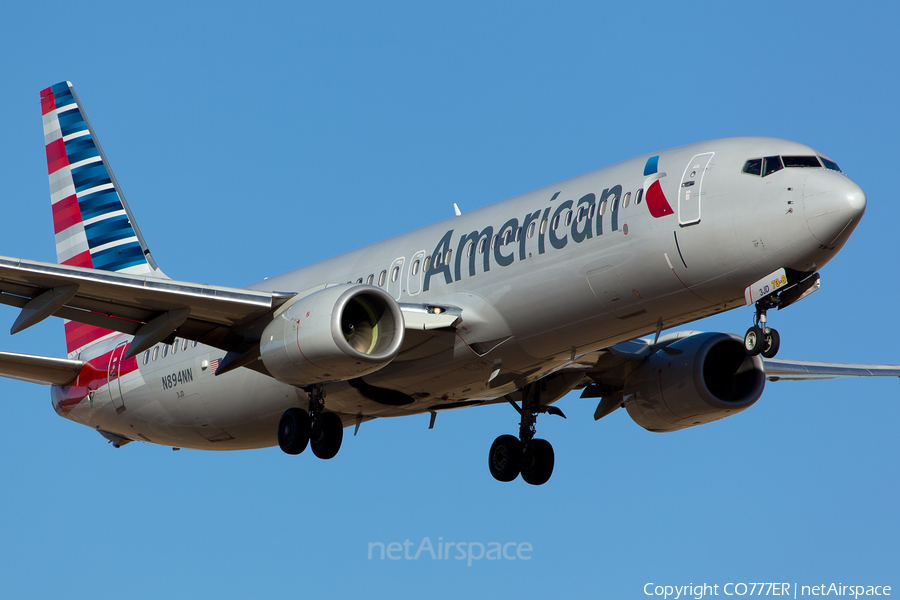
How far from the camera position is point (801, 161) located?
19.4 meters

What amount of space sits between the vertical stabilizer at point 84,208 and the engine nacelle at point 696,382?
49.5ft

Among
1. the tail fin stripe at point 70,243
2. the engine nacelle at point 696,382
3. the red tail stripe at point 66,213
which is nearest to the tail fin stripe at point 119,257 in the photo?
the tail fin stripe at point 70,243

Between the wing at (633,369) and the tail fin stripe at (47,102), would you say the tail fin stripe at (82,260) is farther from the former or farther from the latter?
the wing at (633,369)

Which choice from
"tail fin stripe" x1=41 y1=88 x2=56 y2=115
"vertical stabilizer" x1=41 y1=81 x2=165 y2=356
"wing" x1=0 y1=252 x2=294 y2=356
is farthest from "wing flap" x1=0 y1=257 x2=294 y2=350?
"tail fin stripe" x1=41 y1=88 x2=56 y2=115

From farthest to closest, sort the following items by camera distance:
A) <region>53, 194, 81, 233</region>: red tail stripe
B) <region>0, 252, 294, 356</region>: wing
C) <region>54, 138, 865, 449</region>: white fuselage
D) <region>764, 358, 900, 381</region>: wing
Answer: <region>53, 194, 81, 233</region>: red tail stripe < <region>764, 358, 900, 381</region>: wing < <region>0, 252, 294, 356</region>: wing < <region>54, 138, 865, 449</region>: white fuselage

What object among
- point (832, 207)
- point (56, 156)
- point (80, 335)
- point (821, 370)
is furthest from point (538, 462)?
point (56, 156)

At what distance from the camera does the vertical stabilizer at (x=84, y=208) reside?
33469mm

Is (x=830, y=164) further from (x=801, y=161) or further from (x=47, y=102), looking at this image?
(x=47, y=102)

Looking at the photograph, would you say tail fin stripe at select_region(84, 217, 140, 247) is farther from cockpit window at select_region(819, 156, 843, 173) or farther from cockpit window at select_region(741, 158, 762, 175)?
cockpit window at select_region(819, 156, 843, 173)

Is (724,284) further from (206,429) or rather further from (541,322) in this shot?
(206,429)

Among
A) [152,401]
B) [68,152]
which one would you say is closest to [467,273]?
[152,401]

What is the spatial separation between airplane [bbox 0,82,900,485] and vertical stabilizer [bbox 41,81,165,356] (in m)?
4.02

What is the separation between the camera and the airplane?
1947 centimetres

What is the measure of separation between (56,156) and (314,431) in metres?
16.9
